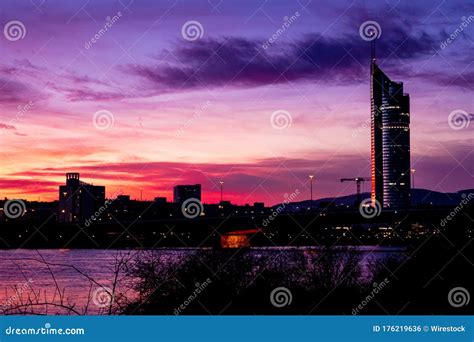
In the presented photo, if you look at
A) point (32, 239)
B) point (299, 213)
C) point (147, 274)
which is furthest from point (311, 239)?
point (147, 274)

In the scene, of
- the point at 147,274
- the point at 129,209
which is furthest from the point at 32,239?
the point at 147,274

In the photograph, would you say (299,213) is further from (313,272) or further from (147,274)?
(147,274)

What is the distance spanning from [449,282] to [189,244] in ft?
200

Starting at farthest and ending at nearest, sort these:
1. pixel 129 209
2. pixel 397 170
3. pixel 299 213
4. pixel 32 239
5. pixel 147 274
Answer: pixel 397 170 < pixel 129 209 < pixel 32 239 < pixel 299 213 < pixel 147 274

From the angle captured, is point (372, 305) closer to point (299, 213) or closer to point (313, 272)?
point (313, 272)

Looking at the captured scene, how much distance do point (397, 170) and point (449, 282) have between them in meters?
163

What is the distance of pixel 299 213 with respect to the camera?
224 ft

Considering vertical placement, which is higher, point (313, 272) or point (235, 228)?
point (235, 228)

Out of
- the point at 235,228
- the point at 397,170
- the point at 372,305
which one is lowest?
the point at 372,305

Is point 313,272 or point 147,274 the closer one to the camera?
point 147,274

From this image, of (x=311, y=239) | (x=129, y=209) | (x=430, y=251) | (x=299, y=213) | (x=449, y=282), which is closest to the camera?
(x=449, y=282)

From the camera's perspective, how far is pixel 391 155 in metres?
182

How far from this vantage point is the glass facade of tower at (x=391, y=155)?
179500 mm

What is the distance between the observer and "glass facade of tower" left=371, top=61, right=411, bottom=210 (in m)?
Answer: 180
